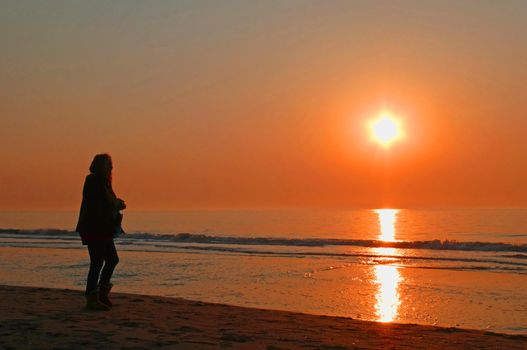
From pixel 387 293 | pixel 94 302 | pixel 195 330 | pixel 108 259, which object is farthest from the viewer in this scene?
pixel 387 293

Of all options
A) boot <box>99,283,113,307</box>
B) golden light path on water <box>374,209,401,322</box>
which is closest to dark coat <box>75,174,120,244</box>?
boot <box>99,283,113,307</box>

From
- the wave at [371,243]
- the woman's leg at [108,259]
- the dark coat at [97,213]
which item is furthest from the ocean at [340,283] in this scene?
the wave at [371,243]

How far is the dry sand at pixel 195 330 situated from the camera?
6.12m

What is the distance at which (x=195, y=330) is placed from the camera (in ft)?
22.9

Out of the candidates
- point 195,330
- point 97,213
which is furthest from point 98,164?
point 195,330

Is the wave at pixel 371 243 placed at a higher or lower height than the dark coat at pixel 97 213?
higher

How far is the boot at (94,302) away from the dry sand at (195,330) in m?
0.09

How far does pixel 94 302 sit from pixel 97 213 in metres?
1.24

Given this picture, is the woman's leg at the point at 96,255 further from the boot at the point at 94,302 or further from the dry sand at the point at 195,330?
the dry sand at the point at 195,330

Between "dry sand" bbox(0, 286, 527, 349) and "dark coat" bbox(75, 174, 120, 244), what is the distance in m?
1.02

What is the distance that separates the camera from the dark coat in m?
7.51

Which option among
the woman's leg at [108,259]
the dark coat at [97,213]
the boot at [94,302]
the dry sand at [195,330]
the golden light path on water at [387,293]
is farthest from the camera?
the golden light path on water at [387,293]

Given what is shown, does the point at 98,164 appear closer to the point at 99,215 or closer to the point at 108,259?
the point at 99,215

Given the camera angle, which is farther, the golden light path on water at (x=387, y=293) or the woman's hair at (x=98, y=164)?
the golden light path on water at (x=387, y=293)
